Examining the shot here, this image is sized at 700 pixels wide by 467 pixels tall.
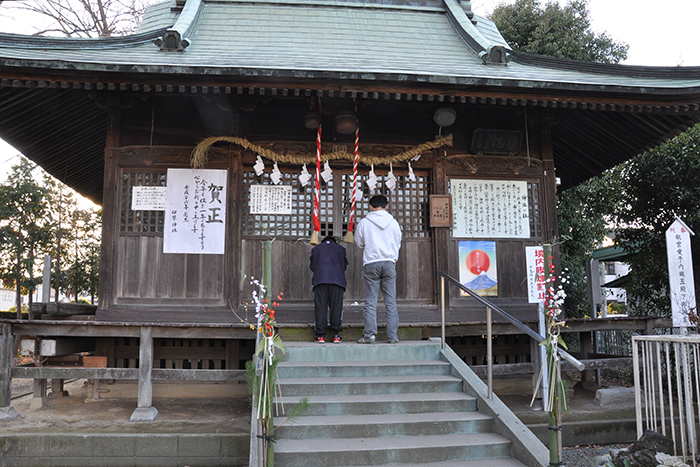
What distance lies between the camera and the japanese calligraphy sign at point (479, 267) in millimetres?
8148

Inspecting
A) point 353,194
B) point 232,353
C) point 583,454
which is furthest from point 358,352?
point 583,454

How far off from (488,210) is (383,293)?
2788 mm

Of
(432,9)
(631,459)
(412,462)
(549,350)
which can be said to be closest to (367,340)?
(412,462)

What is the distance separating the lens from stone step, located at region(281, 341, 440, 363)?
630 cm

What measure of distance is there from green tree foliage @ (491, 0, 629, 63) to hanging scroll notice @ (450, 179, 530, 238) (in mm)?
9216

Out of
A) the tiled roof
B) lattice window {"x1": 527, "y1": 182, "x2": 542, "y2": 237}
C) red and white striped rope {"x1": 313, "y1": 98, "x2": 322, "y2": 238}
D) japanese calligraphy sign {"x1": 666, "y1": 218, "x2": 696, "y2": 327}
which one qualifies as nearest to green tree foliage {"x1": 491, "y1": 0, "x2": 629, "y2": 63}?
the tiled roof

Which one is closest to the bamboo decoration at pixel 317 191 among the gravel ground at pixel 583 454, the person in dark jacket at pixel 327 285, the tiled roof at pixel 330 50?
the person in dark jacket at pixel 327 285

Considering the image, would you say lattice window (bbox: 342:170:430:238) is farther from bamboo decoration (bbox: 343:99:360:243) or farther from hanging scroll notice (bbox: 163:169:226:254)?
hanging scroll notice (bbox: 163:169:226:254)

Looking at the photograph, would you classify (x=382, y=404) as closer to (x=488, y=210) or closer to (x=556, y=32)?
(x=488, y=210)

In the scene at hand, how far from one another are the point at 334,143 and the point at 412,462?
17.0 feet

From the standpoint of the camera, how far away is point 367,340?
6.73 metres

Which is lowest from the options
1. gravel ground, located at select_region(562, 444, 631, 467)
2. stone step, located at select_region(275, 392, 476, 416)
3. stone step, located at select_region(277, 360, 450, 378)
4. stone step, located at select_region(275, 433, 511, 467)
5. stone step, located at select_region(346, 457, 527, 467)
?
gravel ground, located at select_region(562, 444, 631, 467)

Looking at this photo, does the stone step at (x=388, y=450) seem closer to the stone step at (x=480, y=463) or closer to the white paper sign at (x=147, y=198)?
the stone step at (x=480, y=463)

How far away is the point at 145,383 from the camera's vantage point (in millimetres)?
6590
